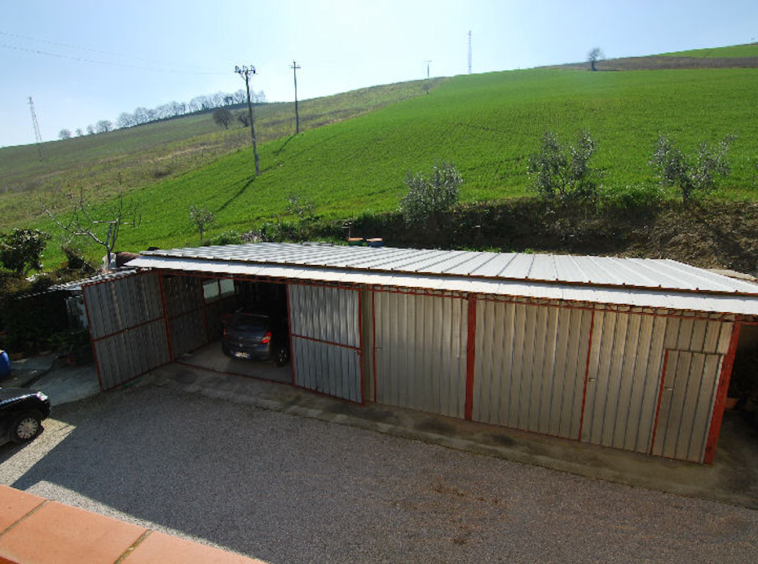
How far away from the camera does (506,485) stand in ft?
22.0

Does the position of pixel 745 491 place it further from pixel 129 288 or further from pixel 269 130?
pixel 269 130

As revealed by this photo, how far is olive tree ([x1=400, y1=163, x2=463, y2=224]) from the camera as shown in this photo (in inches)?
910

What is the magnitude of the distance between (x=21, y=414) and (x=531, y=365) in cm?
967

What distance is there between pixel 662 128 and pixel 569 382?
33.7 meters

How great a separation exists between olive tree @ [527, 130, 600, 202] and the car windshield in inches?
677

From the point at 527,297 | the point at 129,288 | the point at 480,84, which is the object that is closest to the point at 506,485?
the point at 527,297

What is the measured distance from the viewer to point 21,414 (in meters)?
8.09

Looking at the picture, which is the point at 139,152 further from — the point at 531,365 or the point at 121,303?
the point at 531,365

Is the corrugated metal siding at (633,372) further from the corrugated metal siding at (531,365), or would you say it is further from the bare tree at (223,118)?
the bare tree at (223,118)

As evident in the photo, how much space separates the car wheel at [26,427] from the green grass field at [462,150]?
63.7 feet

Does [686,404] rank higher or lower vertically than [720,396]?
lower

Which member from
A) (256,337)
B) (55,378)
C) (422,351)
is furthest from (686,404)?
(55,378)

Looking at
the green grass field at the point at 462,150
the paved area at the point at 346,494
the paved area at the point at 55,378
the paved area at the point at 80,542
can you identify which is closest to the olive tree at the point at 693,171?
the green grass field at the point at 462,150

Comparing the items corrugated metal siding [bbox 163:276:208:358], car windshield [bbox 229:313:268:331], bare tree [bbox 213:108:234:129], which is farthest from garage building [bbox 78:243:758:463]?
bare tree [bbox 213:108:234:129]
